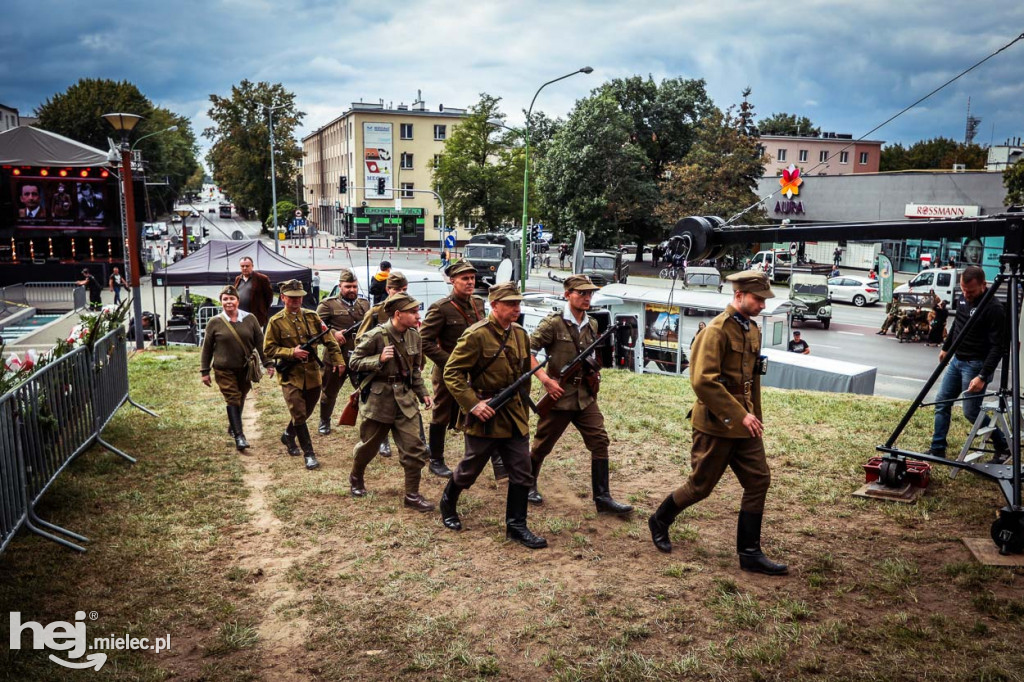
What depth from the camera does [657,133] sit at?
51.4 metres

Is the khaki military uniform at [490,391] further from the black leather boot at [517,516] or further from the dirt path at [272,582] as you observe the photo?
the dirt path at [272,582]

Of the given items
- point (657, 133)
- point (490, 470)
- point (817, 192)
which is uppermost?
point (657, 133)

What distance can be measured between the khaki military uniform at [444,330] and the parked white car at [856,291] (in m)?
31.5

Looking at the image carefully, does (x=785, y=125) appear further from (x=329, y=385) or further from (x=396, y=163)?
(x=329, y=385)

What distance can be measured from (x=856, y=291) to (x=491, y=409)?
34111mm

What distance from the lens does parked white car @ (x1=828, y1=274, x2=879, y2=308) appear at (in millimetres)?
35594

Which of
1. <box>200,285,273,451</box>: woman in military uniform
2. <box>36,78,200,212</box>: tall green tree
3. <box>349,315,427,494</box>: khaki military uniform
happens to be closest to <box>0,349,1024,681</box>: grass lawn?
<box>349,315,427,494</box>: khaki military uniform

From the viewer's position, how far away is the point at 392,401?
22.4 feet

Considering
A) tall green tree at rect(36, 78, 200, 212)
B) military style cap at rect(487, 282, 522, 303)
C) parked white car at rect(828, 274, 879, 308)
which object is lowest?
parked white car at rect(828, 274, 879, 308)

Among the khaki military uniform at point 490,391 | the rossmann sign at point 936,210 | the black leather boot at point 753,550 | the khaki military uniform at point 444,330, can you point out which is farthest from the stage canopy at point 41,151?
the rossmann sign at point 936,210

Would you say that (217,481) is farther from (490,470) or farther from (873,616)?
(873,616)

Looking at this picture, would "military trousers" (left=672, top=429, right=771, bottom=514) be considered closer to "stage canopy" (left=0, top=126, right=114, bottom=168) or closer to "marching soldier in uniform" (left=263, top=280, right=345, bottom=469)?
"marching soldier in uniform" (left=263, top=280, right=345, bottom=469)

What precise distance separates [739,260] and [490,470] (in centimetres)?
4059

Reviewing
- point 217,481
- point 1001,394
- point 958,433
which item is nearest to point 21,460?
point 217,481
